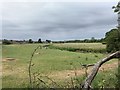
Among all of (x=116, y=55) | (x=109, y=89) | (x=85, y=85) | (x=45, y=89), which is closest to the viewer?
(x=85, y=85)

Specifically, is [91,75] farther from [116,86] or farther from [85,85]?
[116,86]

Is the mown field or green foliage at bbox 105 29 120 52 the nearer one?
the mown field

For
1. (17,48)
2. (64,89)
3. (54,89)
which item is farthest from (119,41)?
(17,48)

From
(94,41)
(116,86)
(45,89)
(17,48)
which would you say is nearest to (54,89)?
(45,89)

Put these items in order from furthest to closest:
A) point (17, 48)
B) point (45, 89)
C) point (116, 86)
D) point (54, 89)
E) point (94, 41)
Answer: point (94, 41)
point (17, 48)
point (116, 86)
point (45, 89)
point (54, 89)

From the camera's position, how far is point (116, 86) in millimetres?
6102

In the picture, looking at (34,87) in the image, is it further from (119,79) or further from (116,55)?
(119,79)

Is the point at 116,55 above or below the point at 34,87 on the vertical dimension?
above

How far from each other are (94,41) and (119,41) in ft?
262

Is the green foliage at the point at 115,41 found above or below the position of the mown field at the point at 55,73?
above

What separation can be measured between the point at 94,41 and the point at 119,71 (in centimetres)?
7968

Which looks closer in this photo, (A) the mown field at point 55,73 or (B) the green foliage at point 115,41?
(A) the mown field at point 55,73

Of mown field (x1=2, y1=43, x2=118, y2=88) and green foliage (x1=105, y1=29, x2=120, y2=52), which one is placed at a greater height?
green foliage (x1=105, y1=29, x2=120, y2=52)

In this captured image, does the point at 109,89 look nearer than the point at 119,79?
Yes
